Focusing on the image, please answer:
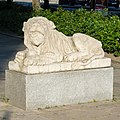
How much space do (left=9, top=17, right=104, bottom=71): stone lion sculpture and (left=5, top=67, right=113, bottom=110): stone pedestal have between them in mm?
223

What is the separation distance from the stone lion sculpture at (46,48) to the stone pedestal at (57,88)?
0.22 metres

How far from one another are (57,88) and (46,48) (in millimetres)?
725

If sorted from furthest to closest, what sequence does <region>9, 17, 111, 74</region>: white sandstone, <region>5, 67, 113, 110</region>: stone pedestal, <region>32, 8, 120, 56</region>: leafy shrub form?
<region>32, 8, 120, 56</region>: leafy shrub, <region>9, 17, 111, 74</region>: white sandstone, <region>5, 67, 113, 110</region>: stone pedestal

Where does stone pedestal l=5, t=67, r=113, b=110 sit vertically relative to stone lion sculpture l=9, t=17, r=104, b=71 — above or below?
below

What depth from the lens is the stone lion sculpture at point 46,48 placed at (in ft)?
27.9

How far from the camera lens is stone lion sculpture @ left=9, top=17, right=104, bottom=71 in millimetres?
8516

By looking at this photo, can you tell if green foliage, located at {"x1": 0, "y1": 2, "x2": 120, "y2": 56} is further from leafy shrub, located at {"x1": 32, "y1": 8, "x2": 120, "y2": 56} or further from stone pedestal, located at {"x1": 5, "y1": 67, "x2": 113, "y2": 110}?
stone pedestal, located at {"x1": 5, "y1": 67, "x2": 113, "y2": 110}

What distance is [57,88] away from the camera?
335 inches

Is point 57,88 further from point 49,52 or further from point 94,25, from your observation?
point 94,25

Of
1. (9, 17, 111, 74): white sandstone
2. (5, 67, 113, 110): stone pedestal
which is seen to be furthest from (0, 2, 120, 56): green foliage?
(9, 17, 111, 74): white sandstone

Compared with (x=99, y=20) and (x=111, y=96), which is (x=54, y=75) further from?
(x=99, y=20)

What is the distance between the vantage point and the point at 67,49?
9.00 m

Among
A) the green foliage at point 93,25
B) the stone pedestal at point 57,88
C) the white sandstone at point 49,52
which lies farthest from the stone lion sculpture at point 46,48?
the green foliage at point 93,25

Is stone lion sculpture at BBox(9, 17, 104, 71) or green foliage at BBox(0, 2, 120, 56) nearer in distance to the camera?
stone lion sculpture at BBox(9, 17, 104, 71)
